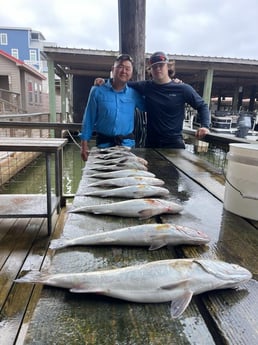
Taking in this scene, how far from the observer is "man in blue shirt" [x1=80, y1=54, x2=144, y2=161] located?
9.42 feet

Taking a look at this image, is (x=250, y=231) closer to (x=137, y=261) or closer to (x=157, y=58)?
(x=137, y=261)

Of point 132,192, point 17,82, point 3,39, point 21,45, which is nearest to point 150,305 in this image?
point 132,192

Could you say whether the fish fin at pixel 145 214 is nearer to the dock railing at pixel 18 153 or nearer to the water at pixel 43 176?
the dock railing at pixel 18 153

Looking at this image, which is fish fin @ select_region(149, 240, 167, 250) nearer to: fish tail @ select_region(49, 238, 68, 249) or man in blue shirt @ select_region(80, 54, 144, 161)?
fish tail @ select_region(49, 238, 68, 249)

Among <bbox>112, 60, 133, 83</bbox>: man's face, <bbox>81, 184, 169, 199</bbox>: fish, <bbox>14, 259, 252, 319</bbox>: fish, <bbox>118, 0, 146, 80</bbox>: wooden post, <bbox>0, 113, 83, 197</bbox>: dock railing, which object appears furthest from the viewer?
<bbox>0, 113, 83, 197</bbox>: dock railing

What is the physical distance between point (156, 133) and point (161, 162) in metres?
0.81

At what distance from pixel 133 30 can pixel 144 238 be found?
3465mm

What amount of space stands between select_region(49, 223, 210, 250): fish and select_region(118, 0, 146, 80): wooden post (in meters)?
3.41

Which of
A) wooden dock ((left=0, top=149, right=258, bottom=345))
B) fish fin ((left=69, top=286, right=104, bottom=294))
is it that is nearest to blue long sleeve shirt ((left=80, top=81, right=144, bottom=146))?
wooden dock ((left=0, top=149, right=258, bottom=345))

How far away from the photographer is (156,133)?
3199 mm

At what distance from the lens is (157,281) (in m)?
0.71

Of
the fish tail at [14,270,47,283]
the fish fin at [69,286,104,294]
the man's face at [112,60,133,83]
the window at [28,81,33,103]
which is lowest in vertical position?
the fish tail at [14,270,47,283]

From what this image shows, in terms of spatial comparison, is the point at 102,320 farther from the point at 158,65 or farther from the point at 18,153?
the point at 18,153

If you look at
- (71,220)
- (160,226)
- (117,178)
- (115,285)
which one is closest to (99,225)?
(71,220)
